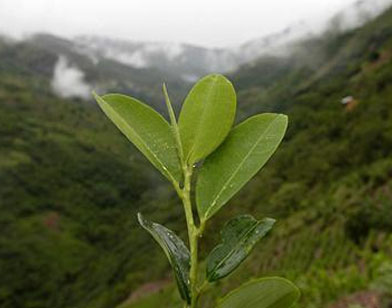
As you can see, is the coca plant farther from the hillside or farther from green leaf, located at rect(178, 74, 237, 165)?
the hillside

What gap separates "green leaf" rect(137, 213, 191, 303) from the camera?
0.43 metres

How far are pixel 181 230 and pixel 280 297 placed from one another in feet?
141

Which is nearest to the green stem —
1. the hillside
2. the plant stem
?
the plant stem

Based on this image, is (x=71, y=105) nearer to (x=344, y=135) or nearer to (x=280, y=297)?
(x=344, y=135)

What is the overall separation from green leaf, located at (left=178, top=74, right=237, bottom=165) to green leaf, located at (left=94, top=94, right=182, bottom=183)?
0.01m

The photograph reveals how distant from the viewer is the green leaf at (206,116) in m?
0.49

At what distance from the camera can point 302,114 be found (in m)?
50.6

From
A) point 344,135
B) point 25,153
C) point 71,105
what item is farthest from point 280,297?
point 71,105

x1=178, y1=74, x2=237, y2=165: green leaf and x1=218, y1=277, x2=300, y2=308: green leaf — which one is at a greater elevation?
x1=178, y1=74, x2=237, y2=165: green leaf

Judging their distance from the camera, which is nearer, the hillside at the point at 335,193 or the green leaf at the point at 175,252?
the green leaf at the point at 175,252

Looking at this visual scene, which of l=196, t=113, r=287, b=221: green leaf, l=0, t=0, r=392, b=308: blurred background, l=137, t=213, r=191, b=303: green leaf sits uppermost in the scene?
l=196, t=113, r=287, b=221: green leaf

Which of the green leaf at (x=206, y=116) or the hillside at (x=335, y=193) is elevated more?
the green leaf at (x=206, y=116)

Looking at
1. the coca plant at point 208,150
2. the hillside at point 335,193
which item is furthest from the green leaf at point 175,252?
the hillside at point 335,193

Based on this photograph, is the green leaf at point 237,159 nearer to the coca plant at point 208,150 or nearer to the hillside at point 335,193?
the coca plant at point 208,150
